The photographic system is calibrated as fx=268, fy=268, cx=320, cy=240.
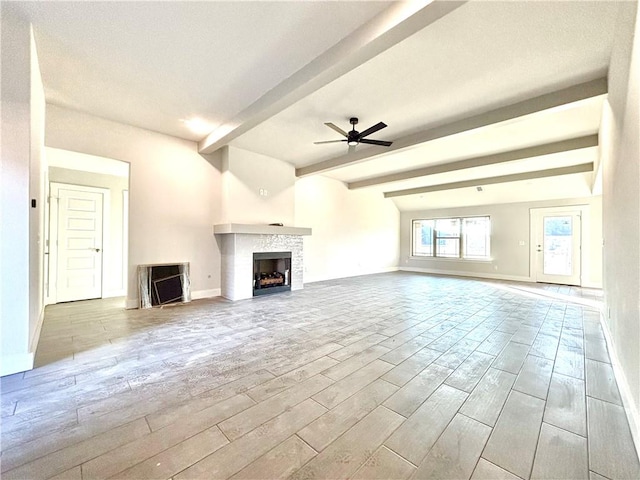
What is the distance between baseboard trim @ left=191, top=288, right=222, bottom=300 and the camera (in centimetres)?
Answer: 516

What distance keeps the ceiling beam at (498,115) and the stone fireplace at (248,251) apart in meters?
2.21

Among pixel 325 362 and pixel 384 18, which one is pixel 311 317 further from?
pixel 384 18

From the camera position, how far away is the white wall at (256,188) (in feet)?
17.6

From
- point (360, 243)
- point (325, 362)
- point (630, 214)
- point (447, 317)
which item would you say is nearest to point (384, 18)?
point (630, 214)

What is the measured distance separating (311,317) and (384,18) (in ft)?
11.4

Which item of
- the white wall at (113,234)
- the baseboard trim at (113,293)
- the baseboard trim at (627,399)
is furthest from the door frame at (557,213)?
the baseboard trim at (113,293)

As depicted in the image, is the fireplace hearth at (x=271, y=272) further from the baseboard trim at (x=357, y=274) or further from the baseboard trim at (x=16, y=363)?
the baseboard trim at (x=16, y=363)

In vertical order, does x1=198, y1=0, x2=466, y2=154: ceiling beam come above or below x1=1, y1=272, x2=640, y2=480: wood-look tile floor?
above

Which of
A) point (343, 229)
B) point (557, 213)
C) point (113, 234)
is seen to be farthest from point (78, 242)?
point (557, 213)

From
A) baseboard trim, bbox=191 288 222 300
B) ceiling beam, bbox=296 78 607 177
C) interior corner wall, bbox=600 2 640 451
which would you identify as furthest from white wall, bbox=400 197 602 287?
baseboard trim, bbox=191 288 222 300

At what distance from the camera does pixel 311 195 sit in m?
7.44

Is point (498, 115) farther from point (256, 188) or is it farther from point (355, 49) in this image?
point (256, 188)

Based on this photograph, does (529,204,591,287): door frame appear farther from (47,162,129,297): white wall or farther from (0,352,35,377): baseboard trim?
(47,162,129,297): white wall

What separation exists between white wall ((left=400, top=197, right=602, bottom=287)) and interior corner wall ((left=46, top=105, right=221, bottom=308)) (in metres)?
7.52
